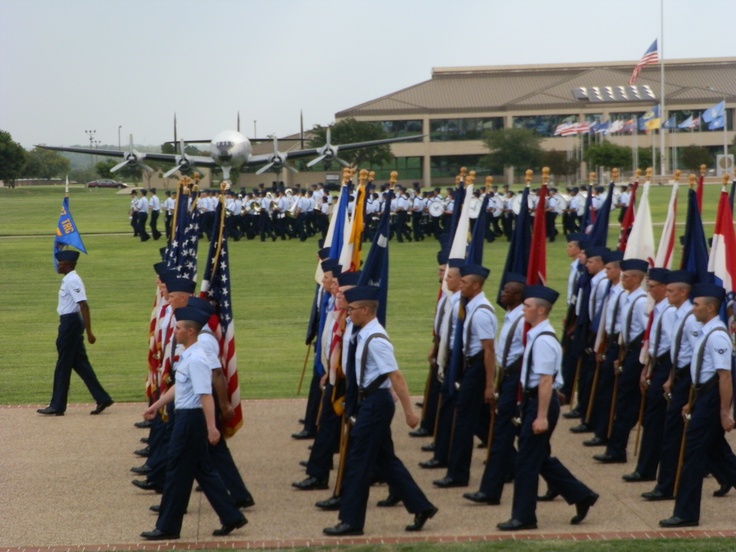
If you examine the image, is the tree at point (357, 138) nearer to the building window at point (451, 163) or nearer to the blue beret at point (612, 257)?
the building window at point (451, 163)

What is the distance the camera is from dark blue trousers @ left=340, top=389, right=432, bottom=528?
7.86m

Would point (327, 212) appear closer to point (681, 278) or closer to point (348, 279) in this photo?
point (348, 279)

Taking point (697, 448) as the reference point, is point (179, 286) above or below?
above

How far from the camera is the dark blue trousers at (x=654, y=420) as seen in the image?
30.2 feet

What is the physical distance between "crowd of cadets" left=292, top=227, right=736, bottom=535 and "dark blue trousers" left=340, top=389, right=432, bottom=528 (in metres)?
0.03

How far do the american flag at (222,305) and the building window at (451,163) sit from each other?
3418 inches

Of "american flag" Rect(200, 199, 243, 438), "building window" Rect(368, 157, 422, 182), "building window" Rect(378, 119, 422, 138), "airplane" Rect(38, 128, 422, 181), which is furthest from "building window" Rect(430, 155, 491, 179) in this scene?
"american flag" Rect(200, 199, 243, 438)

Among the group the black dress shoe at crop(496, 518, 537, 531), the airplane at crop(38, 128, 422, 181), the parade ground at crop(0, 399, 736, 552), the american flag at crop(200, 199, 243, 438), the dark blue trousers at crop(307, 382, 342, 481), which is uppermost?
the airplane at crop(38, 128, 422, 181)

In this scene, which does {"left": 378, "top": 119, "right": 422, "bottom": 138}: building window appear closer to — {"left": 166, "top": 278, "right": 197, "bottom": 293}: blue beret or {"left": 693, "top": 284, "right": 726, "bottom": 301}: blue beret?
{"left": 166, "top": 278, "right": 197, "bottom": 293}: blue beret

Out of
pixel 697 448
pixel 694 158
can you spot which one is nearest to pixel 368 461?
pixel 697 448

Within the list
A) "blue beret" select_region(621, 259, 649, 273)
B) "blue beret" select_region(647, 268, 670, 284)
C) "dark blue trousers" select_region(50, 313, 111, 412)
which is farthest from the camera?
"dark blue trousers" select_region(50, 313, 111, 412)

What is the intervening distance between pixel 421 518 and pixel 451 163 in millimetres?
90239

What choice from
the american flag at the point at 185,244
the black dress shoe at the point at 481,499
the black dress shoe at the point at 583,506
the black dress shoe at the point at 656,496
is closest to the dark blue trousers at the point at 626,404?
the black dress shoe at the point at 656,496

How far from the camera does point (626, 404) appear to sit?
33.2 ft
